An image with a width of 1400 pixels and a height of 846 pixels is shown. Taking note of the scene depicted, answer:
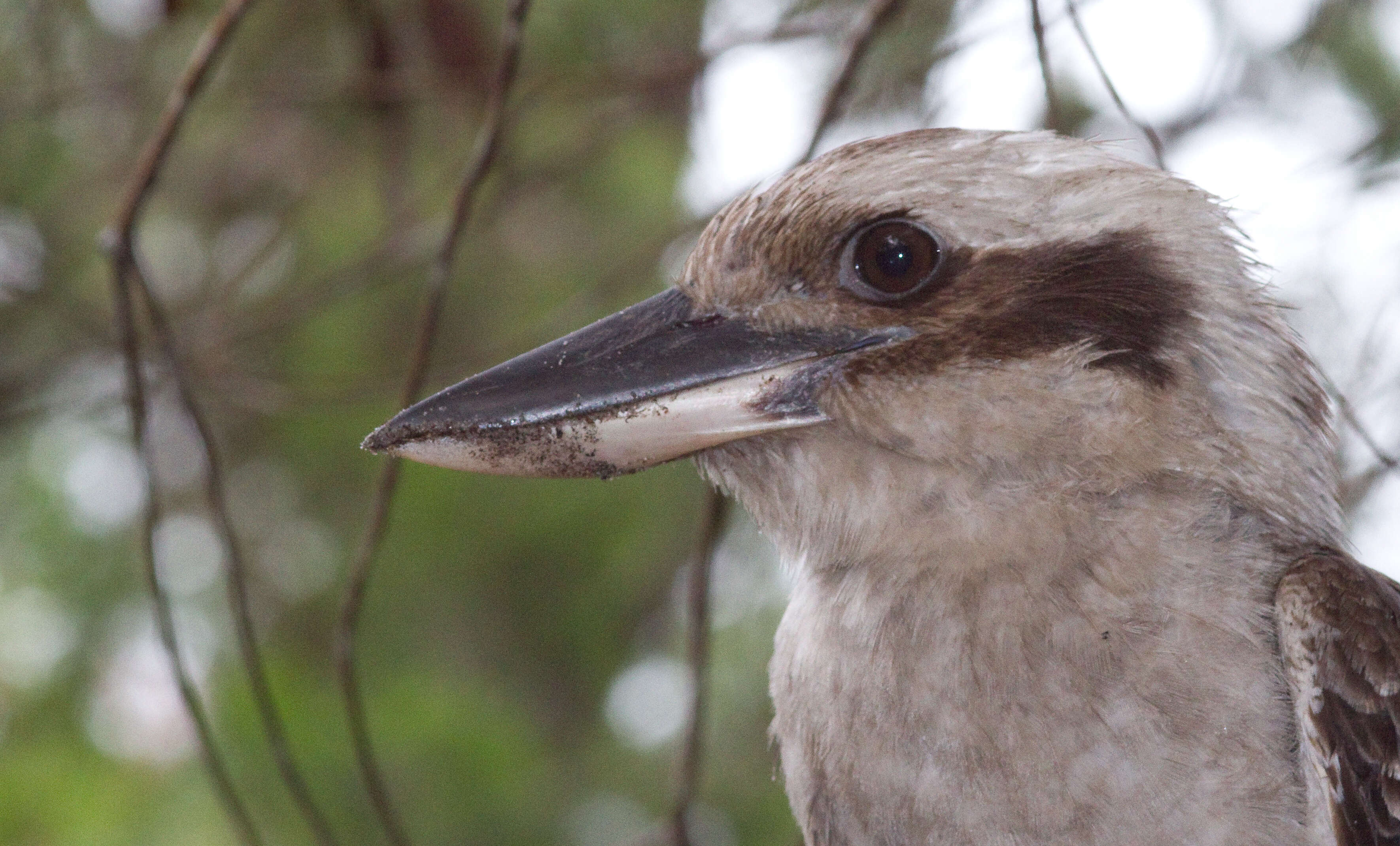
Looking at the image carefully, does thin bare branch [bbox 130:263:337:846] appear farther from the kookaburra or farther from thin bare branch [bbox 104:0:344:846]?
the kookaburra

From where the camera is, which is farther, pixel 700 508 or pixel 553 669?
pixel 553 669

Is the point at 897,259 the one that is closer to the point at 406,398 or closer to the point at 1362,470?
the point at 406,398

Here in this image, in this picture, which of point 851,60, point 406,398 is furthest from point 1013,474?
point 406,398

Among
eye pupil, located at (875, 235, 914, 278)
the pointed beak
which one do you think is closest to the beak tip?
the pointed beak

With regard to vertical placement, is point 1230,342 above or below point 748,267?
below

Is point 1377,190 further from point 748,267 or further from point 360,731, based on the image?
point 360,731

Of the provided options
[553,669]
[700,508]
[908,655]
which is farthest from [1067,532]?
[553,669]

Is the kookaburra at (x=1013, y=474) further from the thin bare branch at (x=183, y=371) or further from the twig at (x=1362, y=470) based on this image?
the thin bare branch at (x=183, y=371)
